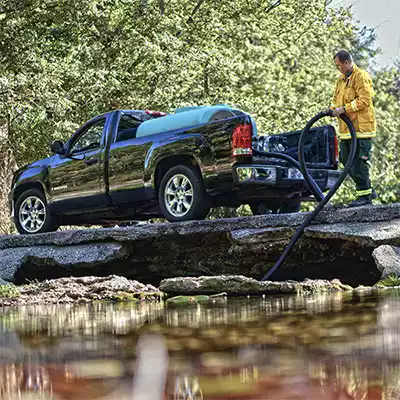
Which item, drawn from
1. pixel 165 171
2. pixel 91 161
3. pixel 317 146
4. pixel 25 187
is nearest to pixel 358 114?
pixel 317 146

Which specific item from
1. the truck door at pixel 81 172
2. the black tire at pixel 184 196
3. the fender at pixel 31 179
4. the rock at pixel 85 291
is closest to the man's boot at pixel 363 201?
the black tire at pixel 184 196

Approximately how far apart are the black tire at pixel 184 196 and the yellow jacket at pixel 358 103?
1950 millimetres

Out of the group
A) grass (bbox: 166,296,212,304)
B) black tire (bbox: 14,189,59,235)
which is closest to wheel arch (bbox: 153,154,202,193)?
black tire (bbox: 14,189,59,235)

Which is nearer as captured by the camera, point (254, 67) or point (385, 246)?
point (385, 246)

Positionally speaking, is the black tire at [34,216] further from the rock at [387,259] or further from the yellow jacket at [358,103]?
the rock at [387,259]

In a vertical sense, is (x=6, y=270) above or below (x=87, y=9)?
below

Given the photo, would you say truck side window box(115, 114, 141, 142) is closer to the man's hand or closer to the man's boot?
the man's hand

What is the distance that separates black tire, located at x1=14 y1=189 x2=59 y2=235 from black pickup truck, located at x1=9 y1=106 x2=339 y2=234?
0.02m

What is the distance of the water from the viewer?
2303mm

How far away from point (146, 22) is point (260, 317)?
739 inches

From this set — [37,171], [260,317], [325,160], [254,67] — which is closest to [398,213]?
[325,160]

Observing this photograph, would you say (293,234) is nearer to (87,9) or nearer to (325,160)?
(325,160)

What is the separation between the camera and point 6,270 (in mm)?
9914

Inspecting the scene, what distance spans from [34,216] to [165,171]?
9.44 ft
